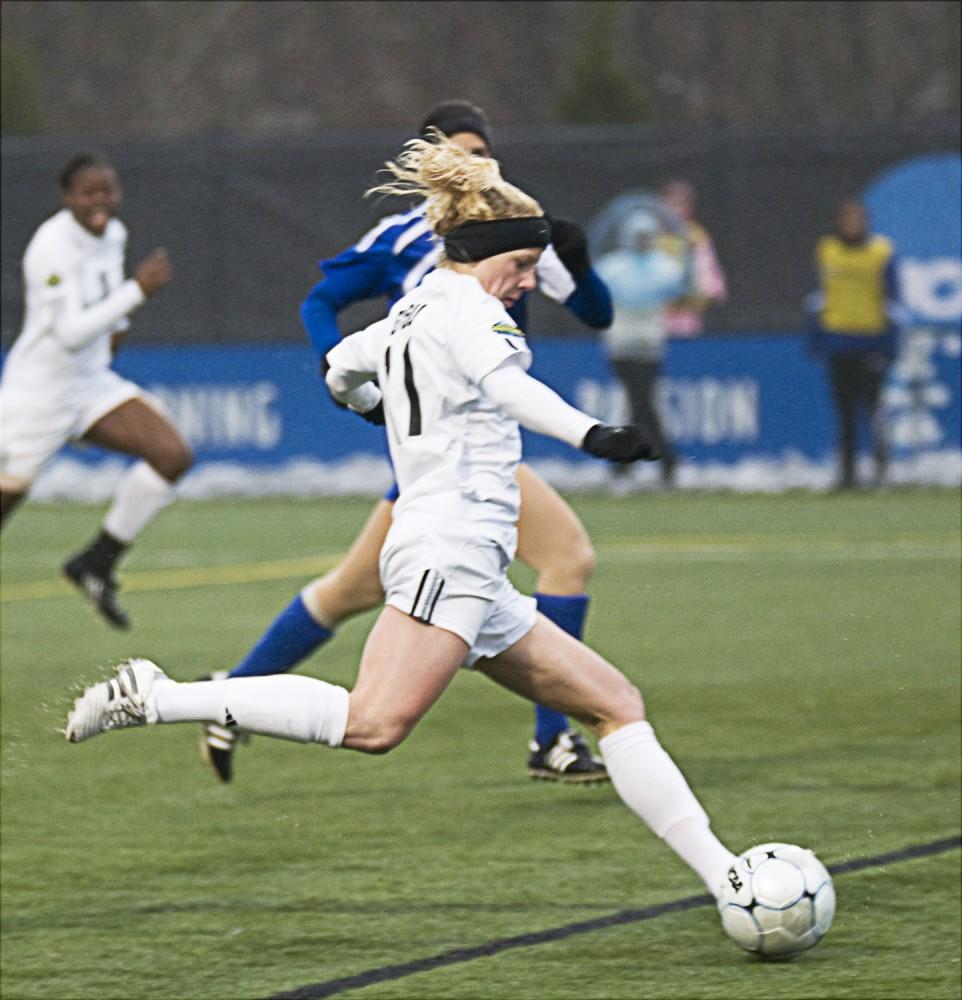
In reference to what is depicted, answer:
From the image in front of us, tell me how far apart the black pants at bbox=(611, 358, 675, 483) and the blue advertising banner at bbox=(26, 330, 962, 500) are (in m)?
0.08

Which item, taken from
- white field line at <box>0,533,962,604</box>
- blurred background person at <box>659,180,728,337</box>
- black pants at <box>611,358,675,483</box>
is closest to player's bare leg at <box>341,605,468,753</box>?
white field line at <box>0,533,962,604</box>

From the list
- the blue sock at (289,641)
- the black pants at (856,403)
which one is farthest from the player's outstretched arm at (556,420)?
the black pants at (856,403)

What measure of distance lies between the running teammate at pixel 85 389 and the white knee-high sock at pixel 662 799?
19.6 feet

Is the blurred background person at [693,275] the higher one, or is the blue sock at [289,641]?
the blurred background person at [693,275]

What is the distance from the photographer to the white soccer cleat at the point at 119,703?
490 centimetres

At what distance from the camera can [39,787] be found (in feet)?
23.6

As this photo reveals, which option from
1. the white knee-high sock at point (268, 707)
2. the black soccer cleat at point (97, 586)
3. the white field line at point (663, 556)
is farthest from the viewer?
the white field line at point (663, 556)

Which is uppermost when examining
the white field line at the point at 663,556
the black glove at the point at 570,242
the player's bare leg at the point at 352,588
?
the black glove at the point at 570,242

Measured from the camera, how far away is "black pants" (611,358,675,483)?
18.0 meters

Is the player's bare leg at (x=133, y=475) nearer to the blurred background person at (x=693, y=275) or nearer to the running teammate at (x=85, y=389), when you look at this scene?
the running teammate at (x=85, y=389)

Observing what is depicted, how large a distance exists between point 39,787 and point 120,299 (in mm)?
3965

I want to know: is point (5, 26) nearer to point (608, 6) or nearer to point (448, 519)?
point (608, 6)

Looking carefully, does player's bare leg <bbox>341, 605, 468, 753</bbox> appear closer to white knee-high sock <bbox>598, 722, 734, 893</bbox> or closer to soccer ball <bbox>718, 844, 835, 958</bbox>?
white knee-high sock <bbox>598, 722, 734, 893</bbox>

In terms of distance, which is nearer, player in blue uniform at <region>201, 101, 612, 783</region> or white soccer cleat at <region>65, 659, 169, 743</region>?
white soccer cleat at <region>65, 659, 169, 743</region>
